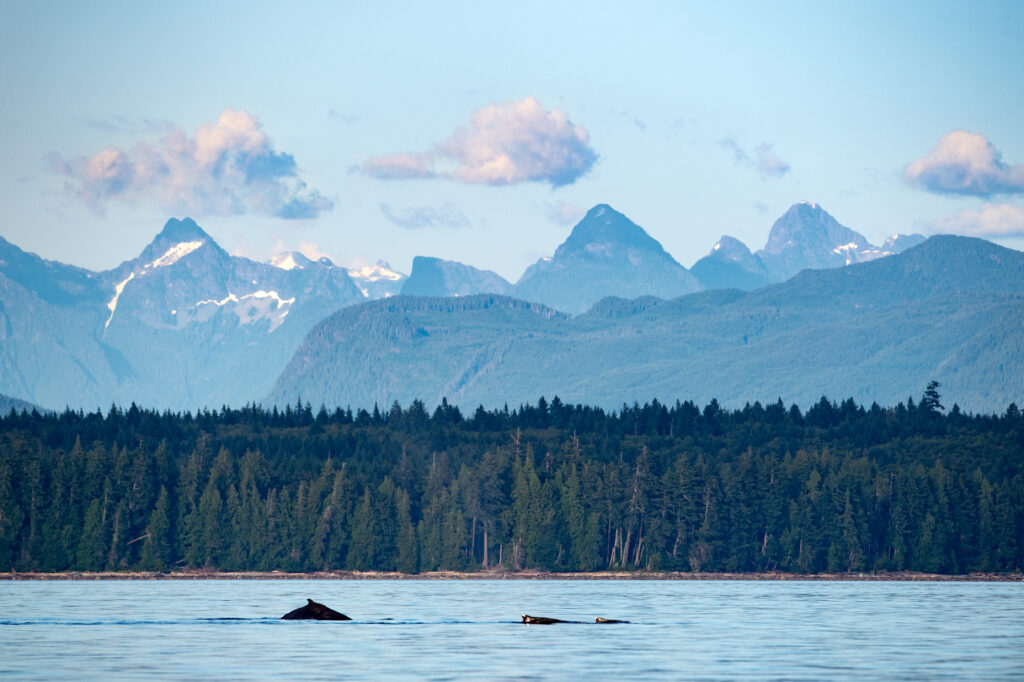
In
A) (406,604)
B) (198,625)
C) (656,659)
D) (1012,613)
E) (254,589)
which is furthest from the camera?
(254,589)

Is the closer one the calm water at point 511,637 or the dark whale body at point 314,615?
the calm water at point 511,637

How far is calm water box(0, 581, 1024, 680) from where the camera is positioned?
78.5 meters

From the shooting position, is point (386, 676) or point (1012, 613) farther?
point (1012, 613)

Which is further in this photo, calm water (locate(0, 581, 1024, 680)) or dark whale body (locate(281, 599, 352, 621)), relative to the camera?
dark whale body (locate(281, 599, 352, 621))

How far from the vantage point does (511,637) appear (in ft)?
328

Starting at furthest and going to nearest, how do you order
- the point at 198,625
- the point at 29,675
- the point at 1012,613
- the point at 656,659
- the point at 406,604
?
the point at 406,604, the point at 1012,613, the point at 198,625, the point at 656,659, the point at 29,675

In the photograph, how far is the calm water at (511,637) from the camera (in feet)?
258

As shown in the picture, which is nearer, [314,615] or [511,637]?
[511,637]

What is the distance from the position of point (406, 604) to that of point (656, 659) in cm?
6063

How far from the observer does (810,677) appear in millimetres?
75000

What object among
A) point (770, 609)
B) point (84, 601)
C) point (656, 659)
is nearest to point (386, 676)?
point (656, 659)

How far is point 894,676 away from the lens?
75.6 metres

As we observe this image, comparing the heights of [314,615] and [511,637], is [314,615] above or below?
above

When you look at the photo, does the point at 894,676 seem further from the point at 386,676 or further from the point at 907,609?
the point at 907,609
